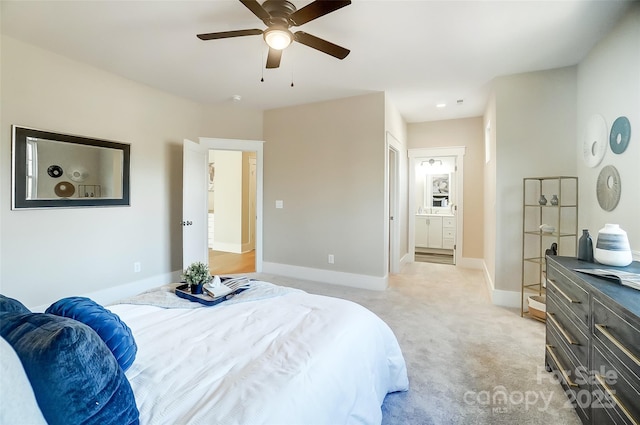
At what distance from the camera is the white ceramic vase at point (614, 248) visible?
1733mm

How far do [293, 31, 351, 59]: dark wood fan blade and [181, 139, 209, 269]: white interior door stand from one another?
2423 millimetres

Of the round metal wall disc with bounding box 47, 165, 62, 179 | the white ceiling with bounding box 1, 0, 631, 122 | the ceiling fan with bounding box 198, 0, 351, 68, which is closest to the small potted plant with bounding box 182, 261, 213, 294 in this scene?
the ceiling fan with bounding box 198, 0, 351, 68

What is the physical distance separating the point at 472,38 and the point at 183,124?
368 cm

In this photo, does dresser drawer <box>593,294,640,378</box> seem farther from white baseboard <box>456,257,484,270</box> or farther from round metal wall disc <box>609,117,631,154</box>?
white baseboard <box>456,257,484,270</box>

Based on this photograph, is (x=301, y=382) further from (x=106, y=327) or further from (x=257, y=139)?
(x=257, y=139)

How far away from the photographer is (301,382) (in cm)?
105

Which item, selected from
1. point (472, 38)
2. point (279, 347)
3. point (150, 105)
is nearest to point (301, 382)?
point (279, 347)

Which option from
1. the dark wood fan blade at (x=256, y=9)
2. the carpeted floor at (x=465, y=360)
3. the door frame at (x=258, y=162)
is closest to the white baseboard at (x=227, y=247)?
the door frame at (x=258, y=162)

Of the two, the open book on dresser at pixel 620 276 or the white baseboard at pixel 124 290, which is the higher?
the open book on dresser at pixel 620 276

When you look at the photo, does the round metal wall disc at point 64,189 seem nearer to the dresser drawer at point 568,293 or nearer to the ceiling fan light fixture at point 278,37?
the ceiling fan light fixture at point 278,37

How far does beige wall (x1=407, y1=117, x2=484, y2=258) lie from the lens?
5.09 metres

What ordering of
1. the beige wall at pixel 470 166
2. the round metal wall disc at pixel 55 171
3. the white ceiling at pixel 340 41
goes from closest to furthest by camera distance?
the white ceiling at pixel 340 41
the round metal wall disc at pixel 55 171
the beige wall at pixel 470 166

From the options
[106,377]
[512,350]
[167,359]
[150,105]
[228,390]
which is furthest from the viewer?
[150,105]

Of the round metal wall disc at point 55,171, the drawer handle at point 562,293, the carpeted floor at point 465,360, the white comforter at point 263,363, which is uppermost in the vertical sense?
the round metal wall disc at point 55,171
